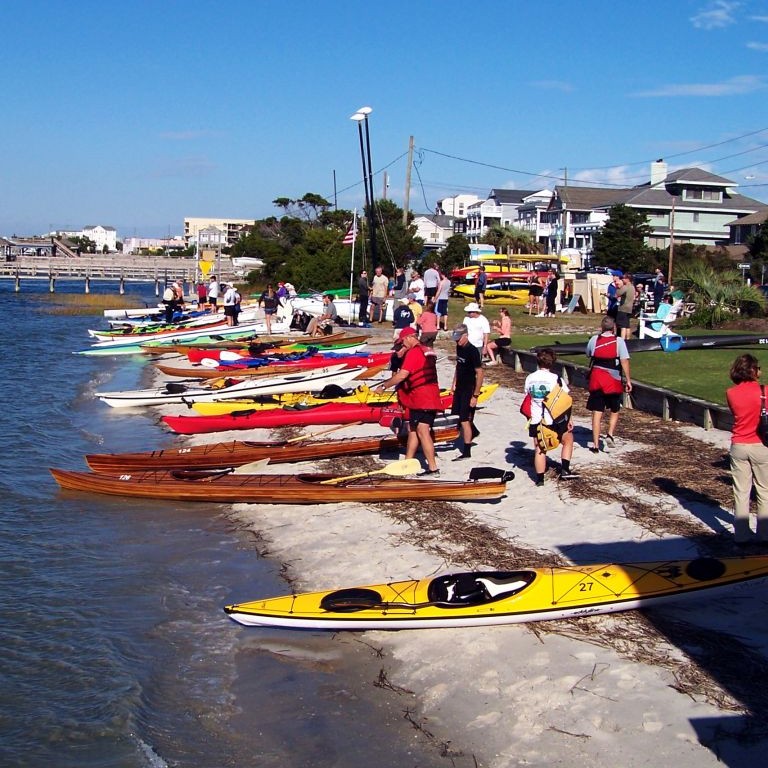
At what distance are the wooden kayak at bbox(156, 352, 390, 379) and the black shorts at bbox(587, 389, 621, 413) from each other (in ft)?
30.0

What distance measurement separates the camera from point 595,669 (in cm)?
611

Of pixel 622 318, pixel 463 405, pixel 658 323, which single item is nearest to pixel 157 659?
pixel 463 405

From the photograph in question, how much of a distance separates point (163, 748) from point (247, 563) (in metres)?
3.26

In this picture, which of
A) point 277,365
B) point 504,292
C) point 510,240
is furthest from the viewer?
point 510,240

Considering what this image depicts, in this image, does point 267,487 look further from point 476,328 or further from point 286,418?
point 476,328

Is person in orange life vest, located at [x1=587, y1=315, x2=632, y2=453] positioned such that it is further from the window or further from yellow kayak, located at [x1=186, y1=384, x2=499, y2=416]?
the window

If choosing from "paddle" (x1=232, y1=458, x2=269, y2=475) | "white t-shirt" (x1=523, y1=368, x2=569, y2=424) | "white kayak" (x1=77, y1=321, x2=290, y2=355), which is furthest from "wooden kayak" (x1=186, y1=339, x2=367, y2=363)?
"white t-shirt" (x1=523, y1=368, x2=569, y2=424)

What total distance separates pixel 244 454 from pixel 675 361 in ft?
30.0

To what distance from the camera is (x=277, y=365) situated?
69.1 feet

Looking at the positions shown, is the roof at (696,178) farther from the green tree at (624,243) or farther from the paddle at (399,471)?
the paddle at (399,471)

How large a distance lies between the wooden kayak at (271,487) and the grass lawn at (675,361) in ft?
16.3

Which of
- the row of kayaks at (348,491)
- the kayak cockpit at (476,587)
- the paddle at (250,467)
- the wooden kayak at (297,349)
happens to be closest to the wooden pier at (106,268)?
the wooden kayak at (297,349)

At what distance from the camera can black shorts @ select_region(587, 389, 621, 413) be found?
10977mm

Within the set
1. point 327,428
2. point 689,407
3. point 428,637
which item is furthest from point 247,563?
point 689,407
